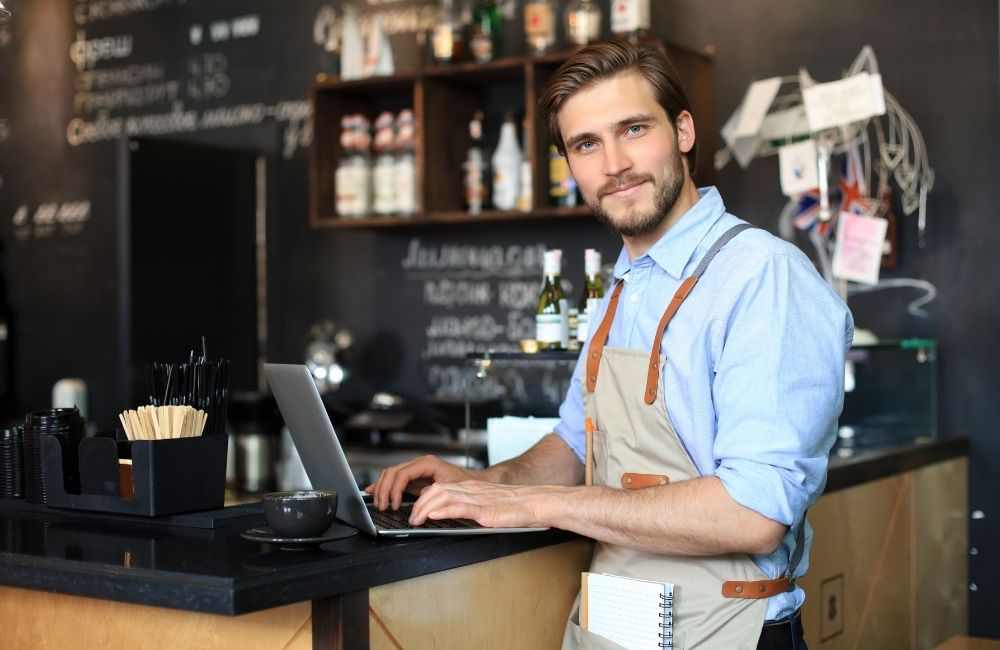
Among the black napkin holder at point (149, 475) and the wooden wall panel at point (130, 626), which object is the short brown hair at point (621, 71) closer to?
the black napkin holder at point (149, 475)

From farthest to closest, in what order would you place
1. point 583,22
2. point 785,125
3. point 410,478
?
point 583,22
point 785,125
point 410,478

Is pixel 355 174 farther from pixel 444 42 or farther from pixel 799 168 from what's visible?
pixel 799 168

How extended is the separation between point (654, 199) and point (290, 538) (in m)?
0.71

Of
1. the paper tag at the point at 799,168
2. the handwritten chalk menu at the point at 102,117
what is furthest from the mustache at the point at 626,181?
the handwritten chalk menu at the point at 102,117

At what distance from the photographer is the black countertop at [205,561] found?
4.66ft

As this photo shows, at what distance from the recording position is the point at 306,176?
15.3 ft

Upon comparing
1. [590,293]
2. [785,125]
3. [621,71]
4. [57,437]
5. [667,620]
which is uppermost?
[785,125]

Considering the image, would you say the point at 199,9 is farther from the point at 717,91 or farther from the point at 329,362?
the point at 717,91

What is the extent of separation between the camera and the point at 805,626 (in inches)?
95.3

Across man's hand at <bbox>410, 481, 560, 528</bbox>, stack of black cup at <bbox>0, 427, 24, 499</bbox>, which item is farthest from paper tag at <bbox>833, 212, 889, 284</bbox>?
stack of black cup at <bbox>0, 427, 24, 499</bbox>

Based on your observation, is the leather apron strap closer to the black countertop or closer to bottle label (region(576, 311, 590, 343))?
the black countertop

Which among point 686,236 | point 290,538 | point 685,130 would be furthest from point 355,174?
point 290,538

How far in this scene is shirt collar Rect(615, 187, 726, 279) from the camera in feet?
5.94

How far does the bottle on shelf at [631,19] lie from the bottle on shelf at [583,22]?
128 mm
